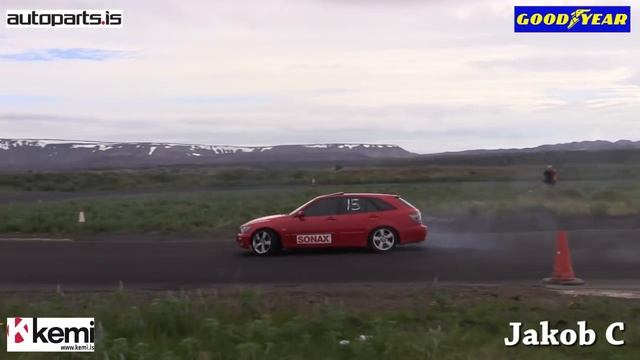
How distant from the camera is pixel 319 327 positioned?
→ 360 inches

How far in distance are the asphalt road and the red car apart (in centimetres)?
28

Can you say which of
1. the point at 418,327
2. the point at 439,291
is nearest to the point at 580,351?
the point at 418,327

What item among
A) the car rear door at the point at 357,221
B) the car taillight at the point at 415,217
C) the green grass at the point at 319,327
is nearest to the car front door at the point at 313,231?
the car rear door at the point at 357,221

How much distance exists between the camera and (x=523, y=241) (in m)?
20.2

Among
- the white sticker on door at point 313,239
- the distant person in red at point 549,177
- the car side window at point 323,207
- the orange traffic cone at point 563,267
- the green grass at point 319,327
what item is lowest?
the green grass at point 319,327

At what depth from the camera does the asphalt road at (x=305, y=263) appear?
575 inches

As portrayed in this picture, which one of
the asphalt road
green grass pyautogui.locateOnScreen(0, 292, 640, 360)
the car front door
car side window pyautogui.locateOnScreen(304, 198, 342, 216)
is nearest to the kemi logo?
green grass pyautogui.locateOnScreen(0, 292, 640, 360)

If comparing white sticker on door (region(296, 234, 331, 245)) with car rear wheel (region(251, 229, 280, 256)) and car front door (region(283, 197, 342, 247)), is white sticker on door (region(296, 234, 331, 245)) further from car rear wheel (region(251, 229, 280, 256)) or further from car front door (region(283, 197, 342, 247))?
car rear wheel (region(251, 229, 280, 256))

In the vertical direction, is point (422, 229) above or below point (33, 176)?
below

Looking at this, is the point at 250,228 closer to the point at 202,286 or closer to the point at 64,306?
the point at 202,286

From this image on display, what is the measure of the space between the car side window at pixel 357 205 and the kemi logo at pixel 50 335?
10.2 metres

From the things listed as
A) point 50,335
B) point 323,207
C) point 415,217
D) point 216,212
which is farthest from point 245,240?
point 216,212

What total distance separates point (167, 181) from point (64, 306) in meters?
69.8

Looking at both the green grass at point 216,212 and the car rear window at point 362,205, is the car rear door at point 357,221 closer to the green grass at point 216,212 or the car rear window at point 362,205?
the car rear window at point 362,205
